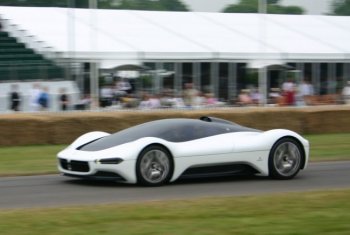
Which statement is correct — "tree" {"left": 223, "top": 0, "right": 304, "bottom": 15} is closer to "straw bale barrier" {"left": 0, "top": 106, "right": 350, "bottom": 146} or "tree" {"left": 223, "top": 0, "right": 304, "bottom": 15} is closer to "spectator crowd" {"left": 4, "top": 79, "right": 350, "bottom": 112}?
"spectator crowd" {"left": 4, "top": 79, "right": 350, "bottom": 112}

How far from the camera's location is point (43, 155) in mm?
16703

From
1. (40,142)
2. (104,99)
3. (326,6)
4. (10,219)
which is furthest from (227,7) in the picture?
(10,219)

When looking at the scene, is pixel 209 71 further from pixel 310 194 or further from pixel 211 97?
pixel 310 194

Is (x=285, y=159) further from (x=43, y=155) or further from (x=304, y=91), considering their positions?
(x=304, y=91)

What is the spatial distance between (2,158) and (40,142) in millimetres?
3159

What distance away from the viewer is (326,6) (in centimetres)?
4491

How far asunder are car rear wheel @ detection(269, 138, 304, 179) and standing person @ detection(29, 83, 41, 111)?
13.8 m

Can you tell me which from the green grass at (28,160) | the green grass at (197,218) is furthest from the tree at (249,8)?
the green grass at (197,218)

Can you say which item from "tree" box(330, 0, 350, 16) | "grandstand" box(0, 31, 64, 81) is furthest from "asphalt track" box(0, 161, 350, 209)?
"tree" box(330, 0, 350, 16)

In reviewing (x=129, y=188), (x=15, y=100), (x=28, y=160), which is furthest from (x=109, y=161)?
(x=15, y=100)

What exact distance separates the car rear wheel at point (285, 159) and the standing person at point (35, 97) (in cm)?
1376

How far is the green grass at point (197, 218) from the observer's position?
7.15m

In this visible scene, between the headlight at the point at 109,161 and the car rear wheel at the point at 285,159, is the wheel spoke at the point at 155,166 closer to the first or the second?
the headlight at the point at 109,161

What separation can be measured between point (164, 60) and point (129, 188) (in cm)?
2070
